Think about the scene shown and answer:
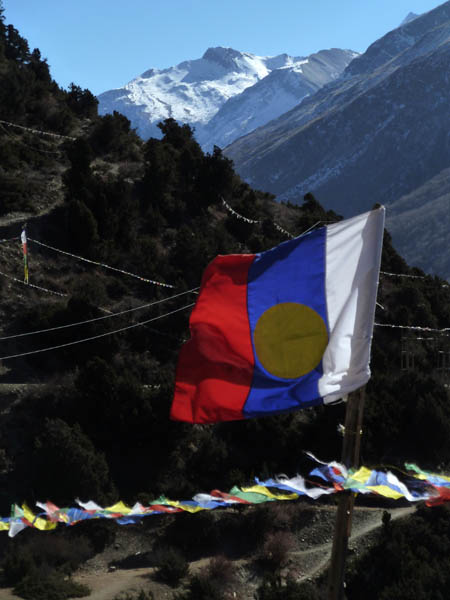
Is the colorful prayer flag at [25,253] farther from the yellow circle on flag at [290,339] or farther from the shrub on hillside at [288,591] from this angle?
the yellow circle on flag at [290,339]

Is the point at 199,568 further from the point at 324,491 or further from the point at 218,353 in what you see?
the point at 218,353

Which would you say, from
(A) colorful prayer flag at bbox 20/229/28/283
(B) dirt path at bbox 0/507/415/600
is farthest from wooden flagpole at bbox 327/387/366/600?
(A) colorful prayer flag at bbox 20/229/28/283

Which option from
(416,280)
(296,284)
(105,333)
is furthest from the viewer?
(416,280)

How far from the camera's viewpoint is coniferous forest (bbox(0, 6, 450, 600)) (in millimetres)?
17719

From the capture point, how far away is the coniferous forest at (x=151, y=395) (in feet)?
58.1

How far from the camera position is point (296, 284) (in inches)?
314

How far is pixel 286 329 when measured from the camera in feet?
26.1

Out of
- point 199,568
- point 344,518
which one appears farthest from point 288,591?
point 344,518

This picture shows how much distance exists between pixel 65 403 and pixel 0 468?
2.80 m

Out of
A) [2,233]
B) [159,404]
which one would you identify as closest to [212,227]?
[2,233]

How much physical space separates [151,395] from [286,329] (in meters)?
14.9

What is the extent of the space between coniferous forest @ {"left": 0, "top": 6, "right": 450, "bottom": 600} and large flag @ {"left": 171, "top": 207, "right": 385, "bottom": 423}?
912 cm

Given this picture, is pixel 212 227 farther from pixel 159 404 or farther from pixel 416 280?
pixel 159 404

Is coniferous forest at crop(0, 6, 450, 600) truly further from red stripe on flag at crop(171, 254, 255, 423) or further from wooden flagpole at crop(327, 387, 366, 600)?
red stripe on flag at crop(171, 254, 255, 423)
